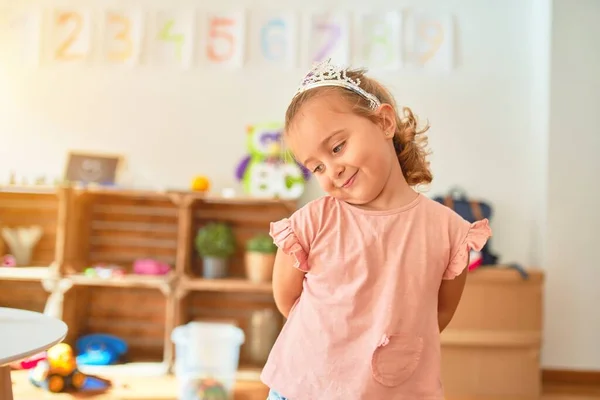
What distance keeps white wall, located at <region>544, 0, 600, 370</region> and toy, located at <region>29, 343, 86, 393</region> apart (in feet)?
7.86

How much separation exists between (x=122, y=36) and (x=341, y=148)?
263 cm

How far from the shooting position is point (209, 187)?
285cm

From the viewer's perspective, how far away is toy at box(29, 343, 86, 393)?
2250 millimetres

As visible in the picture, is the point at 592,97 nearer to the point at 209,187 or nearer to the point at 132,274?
the point at 209,187

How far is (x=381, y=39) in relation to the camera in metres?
2.92

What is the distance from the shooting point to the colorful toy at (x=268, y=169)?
108 inches

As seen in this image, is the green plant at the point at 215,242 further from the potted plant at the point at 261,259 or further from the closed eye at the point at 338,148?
the closed eye at the point at 338,148

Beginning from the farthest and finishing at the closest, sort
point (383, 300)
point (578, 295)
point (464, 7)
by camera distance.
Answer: point (464, 7)
point (578, 295)
point (383, 300)

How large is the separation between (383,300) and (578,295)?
95.8 inches

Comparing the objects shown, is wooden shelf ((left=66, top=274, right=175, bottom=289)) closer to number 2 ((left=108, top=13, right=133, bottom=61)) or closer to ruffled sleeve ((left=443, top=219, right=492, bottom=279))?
number 2 ((left=108, top=13, right=133, bottom=61))

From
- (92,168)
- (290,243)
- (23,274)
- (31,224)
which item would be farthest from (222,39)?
(290,243)

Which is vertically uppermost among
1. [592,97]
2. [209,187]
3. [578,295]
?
[592,97]

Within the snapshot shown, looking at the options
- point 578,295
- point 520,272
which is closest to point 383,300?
point 520,272

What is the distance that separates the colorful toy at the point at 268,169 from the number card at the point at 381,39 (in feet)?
2.23
